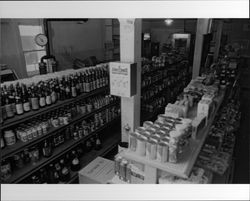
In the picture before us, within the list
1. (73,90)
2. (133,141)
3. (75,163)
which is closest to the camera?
(133,141)

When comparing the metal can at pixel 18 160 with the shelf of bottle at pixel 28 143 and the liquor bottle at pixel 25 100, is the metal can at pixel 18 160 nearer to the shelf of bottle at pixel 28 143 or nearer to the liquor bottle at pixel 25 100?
the shelf of bottle at pixel 28 143

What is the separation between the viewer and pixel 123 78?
8.99ft

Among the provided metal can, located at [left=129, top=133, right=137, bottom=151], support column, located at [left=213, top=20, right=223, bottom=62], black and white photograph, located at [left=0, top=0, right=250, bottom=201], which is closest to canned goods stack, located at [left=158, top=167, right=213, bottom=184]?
black and white photograph, located at [left=0, top=0, right=250, bottom=201]

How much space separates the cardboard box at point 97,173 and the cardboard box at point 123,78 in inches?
38.5

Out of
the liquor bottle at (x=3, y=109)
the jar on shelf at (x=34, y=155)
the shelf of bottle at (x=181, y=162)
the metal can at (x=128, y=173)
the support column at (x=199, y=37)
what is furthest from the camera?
the support column at (x=199, y=37)

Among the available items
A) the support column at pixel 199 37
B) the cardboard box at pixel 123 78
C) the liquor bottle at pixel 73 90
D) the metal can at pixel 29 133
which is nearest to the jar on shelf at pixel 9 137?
the metal can at pixel 29 133

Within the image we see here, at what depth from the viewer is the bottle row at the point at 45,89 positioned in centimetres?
245

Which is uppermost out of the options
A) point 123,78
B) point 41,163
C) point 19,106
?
point 123,78

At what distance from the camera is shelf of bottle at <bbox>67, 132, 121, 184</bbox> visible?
317 cm

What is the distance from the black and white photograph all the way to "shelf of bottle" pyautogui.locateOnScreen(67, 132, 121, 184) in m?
0.02

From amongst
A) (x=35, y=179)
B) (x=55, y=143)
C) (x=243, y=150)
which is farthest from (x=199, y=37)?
(x=35, y=179)

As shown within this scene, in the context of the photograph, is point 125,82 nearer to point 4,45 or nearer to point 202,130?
point 202,130

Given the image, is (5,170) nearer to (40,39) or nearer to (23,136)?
(23,136)

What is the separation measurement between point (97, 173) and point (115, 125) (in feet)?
5.60
